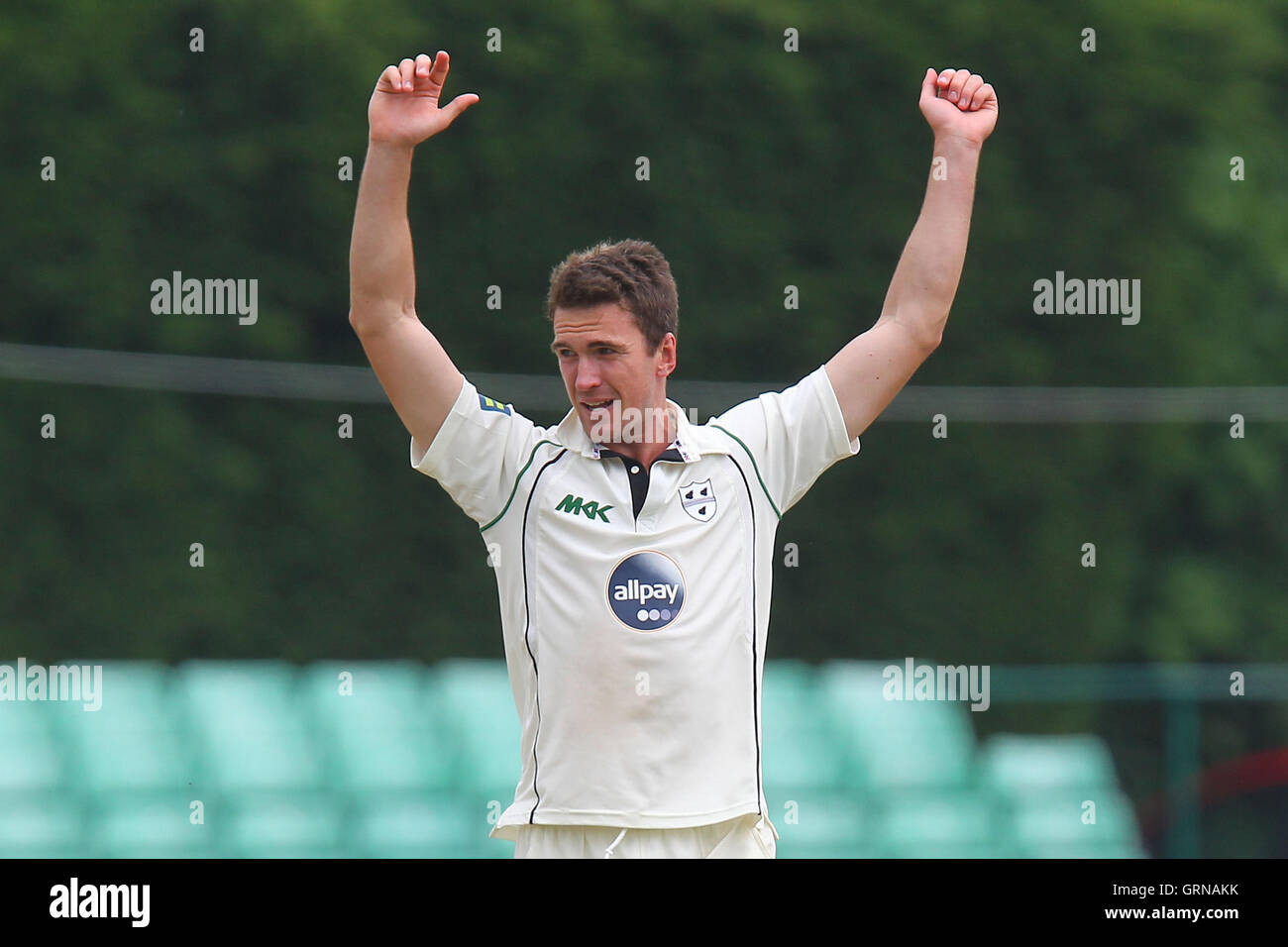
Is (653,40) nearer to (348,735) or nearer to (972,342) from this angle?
(972,342)

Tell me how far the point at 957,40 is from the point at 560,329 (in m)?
7.22

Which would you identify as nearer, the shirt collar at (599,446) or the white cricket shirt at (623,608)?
the white cricket shirt at (623,608)

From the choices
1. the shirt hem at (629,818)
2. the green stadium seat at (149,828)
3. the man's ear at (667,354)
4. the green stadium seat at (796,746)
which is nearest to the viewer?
the shirt hem at (629,818)

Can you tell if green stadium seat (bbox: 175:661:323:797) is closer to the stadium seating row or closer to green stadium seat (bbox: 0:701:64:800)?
the stadium seating row

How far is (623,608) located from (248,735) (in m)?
3.87

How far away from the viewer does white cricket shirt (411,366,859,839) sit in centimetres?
319

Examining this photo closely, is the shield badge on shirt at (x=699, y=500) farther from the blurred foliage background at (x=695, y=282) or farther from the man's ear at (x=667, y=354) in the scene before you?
the blurred foliage background at (x=695, y=282)

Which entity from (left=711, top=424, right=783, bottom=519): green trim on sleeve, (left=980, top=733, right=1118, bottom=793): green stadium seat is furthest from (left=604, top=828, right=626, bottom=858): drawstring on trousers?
(left=980, top=733, right=1118, bottom=793): green stadium seat

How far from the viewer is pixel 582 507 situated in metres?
3.26

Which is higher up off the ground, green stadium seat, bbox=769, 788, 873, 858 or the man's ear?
the man's ear

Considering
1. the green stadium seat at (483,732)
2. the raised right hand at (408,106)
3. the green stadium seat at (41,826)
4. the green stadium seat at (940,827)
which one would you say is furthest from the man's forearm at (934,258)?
the green stadium seat at (940,827)

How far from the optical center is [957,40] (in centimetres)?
997

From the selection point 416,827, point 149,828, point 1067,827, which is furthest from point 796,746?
point 149,828

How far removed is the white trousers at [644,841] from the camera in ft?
10.4
